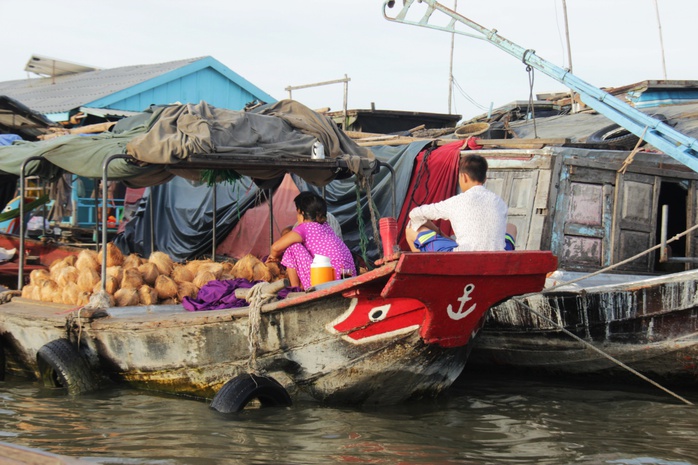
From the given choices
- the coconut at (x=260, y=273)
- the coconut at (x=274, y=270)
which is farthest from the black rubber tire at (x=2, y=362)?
the coconut at (x=274, y=270)

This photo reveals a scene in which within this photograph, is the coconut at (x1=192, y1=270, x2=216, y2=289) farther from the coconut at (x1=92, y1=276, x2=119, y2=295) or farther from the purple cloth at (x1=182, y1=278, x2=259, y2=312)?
the coconut at (x1=92, y1=276, x2=119, y2=295)

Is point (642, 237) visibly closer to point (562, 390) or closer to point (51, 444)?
point (562, 390)

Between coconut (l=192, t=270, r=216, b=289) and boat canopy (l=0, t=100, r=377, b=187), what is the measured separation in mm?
968

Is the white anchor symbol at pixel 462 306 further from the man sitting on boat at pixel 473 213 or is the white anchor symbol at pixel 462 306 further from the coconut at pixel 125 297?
the coconut at pixel 125 297

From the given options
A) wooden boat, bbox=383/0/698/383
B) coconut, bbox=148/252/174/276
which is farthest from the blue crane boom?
coconut, bbox=148/252/174/276

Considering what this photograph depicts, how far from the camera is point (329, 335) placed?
580 cm

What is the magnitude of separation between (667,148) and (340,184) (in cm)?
455

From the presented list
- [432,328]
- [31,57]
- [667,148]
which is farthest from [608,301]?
[31,57]

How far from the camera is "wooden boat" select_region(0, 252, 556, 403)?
5164 mm

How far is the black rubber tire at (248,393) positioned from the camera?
18.8ft

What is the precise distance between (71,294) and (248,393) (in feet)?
7.50

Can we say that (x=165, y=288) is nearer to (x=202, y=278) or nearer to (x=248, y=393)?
(x=202, y=278)

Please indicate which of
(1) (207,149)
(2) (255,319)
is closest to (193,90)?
(1) (207,149)

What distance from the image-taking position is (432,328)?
555 centimetres
